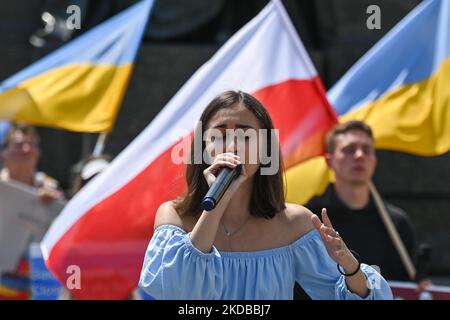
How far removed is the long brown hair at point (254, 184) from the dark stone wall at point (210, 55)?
461cm

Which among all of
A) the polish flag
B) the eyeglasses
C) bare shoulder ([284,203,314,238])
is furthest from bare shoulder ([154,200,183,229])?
the eyeglasses

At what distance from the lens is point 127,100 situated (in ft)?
26.0

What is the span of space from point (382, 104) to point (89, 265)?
5.83ft

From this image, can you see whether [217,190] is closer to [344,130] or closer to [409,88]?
[344,130]

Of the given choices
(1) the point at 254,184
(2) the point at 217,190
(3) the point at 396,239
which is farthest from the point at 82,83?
(2) the point at 217,190

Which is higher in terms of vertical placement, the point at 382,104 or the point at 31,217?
the point at 382,104

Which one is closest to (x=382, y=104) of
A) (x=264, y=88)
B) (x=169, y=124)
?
(x=264, y=88)

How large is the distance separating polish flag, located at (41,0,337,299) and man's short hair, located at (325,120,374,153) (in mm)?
118

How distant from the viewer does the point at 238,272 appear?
10.1 ft

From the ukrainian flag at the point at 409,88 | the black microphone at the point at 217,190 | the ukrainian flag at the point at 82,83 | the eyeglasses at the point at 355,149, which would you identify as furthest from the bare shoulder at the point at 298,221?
the ukrainian flag at the point at 82,83

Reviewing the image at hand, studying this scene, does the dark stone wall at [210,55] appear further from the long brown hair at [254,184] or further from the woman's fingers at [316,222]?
the woman's fingers at [316,222]

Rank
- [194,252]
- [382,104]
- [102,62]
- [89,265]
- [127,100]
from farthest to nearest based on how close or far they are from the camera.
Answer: [127,100] < [102,62] < [382,104] < [89,265] < [194,252]

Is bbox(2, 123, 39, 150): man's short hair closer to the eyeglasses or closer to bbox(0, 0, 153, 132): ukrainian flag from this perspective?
bbox(0, 0, 153, 132): ukrainian flag
